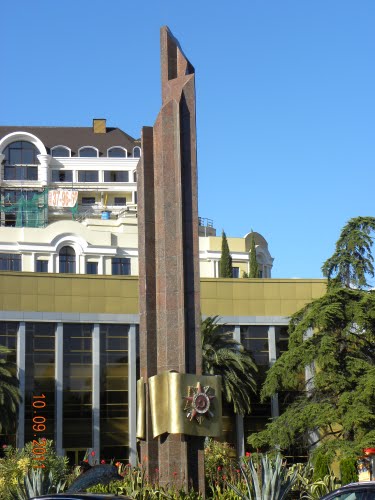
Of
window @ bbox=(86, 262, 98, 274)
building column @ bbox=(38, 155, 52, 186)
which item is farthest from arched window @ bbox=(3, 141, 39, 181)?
window @ bbox=(86, 262, 98, 274)

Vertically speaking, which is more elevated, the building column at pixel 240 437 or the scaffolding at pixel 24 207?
the scaffolding at pixel 24 207

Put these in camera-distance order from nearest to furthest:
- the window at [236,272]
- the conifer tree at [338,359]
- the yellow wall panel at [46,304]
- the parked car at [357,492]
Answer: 1. the parked car at [357,492]
2. the conifer tree at [338,359]
3. the yellow wall panel at [46,304]
4. the window at [236,272]

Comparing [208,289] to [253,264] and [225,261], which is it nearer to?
[225,261]

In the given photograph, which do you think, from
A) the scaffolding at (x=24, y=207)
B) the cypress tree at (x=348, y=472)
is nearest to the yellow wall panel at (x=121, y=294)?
the cypress tree at (x=348, y=472)

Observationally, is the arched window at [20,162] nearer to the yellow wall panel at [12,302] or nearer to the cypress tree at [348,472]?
the yellow wall panel at [12,302]

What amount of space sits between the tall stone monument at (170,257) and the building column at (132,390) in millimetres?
27856

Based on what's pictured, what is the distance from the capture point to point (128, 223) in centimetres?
8469

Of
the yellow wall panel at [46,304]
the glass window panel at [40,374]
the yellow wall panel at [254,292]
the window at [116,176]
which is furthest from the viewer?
the window at [116,176]

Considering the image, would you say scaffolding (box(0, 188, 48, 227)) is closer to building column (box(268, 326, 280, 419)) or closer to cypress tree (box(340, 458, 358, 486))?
building column (box(268, 326, 280, 419))

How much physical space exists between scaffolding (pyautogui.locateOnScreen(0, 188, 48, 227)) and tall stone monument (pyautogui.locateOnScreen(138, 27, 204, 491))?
207 feet

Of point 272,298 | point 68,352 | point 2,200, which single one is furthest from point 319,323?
point 2,200

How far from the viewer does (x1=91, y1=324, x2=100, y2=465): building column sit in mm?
51188

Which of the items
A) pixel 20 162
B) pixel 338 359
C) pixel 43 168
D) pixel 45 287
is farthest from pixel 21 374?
pixel 20 162

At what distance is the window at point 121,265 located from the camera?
78.9 metres
